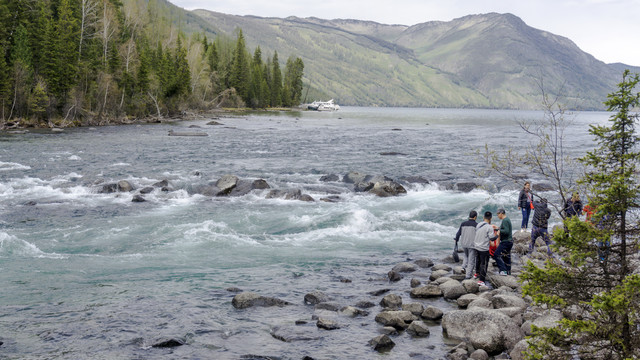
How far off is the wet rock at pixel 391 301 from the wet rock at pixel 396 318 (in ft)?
2.96

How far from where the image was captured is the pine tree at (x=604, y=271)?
7414 mm

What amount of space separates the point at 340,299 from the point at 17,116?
6880 cm

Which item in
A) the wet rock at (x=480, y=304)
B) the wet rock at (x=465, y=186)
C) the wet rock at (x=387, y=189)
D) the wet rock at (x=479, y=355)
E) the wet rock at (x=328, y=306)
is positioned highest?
the wet rock at (x=465, y=186)

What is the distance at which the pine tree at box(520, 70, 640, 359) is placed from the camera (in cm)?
741

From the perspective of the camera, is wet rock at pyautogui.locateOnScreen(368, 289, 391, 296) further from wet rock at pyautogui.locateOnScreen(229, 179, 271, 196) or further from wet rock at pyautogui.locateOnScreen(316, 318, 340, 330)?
wet rock at pyautogui.locateOnScreen(229, 179, 271, 196)

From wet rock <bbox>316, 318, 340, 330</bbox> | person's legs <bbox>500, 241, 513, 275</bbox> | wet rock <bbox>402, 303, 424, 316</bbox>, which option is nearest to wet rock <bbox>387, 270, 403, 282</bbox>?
wet rock <bbox>402, 303, 424, 316</bbox>

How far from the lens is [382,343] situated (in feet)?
40.6

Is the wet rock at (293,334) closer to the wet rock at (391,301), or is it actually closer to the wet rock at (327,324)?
the wet rock at (327,324)

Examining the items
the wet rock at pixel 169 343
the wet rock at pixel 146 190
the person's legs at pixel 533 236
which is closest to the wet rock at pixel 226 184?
the wet rock at pixel 146 190

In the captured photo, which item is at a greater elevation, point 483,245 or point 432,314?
point 483,245

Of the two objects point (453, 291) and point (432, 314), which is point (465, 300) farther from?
point (432, 314)

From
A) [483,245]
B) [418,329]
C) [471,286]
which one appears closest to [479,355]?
[418,329]

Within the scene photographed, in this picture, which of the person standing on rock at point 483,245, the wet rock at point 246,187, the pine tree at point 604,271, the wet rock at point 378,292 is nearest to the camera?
the pine tree at point 604,271

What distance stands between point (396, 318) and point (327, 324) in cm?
204
